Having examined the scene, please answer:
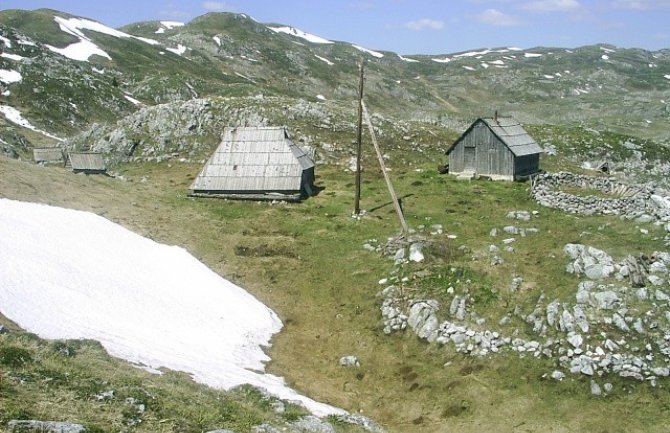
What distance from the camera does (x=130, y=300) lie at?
Answer: 2542 centimetres

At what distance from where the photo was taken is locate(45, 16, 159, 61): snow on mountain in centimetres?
13540

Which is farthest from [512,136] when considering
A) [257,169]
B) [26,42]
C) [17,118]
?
[26,42]

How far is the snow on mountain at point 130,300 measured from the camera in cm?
2019

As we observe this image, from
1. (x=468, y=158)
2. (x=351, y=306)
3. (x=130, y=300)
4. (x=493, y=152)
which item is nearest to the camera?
(x=130, y=300)

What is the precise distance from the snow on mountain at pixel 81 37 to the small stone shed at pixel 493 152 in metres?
113

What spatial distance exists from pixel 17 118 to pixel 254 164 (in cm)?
5556

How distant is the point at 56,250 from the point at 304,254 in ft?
47.3

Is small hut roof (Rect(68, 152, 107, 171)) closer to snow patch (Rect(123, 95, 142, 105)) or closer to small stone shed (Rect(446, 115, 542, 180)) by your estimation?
small stone shed (Rect(446, 115, 542, 180))

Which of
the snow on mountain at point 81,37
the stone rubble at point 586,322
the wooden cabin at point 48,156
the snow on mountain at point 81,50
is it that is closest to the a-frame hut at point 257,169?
the wooden cabin at point 48,156

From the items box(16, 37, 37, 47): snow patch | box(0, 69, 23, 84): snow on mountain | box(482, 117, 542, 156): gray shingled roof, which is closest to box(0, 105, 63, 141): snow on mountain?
box(0, 69, 23, 84): snow on mountain

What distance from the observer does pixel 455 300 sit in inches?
1006

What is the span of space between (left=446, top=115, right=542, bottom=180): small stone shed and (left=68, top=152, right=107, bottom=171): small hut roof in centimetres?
3474

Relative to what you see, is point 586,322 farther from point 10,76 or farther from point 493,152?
point 10,76

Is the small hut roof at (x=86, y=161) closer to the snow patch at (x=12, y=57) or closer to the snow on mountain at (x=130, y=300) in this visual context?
the snow on mountain at (x=130, y=300)
